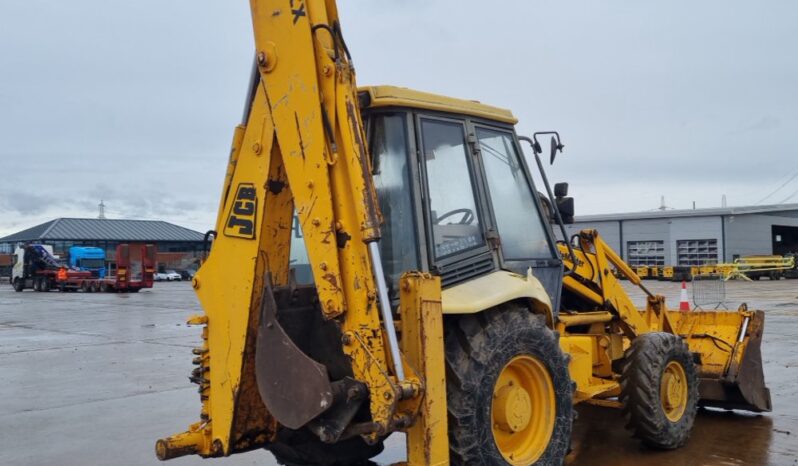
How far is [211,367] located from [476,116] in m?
2.38

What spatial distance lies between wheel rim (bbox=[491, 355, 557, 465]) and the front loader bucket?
2925mm

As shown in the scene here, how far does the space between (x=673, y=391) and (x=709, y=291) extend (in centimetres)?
1686

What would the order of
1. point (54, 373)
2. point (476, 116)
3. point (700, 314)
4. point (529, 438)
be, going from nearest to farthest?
point (529, 438) → point (476, 116) → point (700, 314) → point (54, 373)

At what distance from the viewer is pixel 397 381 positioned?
3885 millimetres

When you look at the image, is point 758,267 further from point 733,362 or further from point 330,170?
point 330,170

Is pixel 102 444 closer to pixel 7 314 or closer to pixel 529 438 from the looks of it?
pixel 529 438

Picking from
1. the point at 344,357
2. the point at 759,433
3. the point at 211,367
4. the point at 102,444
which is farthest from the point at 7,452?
the point at 759,433

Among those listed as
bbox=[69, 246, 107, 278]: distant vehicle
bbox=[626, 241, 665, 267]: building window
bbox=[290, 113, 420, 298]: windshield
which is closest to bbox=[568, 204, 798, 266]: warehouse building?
bbox=[626, 241, 665, 267]: building window

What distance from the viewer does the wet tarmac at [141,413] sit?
6.26 meters

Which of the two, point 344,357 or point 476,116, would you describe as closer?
point 344,357

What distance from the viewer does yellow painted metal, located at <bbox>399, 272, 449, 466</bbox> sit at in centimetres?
402

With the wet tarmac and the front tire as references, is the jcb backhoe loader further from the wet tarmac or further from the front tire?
the wet tarmac

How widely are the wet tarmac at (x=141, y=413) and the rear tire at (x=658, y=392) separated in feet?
0.58

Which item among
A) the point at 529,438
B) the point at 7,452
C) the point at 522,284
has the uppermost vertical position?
the point at 522,284
